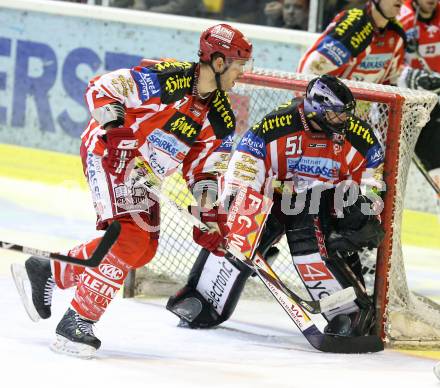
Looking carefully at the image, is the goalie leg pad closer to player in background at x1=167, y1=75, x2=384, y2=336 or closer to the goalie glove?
player in background at x1=167, y1=75, x2=384, y2=336

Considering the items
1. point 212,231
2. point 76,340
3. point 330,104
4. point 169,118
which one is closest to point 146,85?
point 169,118

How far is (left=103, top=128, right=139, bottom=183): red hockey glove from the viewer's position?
412 centimetres

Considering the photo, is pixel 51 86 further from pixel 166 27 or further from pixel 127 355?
pixel 127 355

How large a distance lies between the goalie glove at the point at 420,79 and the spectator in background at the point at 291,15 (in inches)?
68.8

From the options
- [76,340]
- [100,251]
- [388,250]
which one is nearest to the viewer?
[100,251]

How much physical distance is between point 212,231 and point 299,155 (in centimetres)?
50

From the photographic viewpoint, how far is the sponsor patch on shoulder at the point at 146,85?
4384 millimetres

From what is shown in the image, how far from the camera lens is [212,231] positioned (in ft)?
14.6

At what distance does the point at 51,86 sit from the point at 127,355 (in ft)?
14.7

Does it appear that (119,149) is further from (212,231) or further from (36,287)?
(36,287)

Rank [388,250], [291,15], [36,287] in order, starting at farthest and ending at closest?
1. [291,15]
2. [388,250]
3. [36,287]

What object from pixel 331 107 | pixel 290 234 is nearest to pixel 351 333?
pixel 290 234

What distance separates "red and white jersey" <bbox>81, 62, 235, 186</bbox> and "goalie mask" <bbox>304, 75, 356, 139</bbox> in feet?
1.00

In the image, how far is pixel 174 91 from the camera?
14.5 ft
